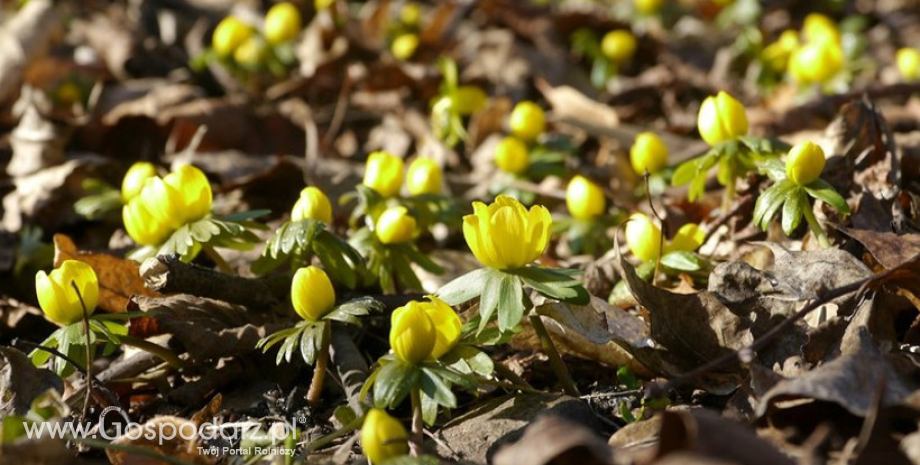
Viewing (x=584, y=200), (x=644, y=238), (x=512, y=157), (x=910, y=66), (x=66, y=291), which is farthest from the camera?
(x=910, y=66)

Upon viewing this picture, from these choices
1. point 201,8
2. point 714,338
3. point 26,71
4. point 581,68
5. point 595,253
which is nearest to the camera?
point 714,338

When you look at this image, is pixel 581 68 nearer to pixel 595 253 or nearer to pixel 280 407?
pixel 595 253

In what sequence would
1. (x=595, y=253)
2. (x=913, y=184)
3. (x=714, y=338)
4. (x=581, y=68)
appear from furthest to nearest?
(x=581, y=68) → (x=595, y=253) → (x=913, y=184) → (x=714, y=338)

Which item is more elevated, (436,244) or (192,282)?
(192,282)

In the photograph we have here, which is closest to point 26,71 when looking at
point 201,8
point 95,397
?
point 201,8

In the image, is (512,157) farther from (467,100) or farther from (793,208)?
(793,208)

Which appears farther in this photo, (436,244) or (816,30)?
(816,30)

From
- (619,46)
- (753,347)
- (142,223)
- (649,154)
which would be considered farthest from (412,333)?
(619,46)

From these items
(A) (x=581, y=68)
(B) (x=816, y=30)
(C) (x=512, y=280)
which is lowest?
(A) (x=581, y=68)

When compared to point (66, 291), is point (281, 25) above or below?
below
